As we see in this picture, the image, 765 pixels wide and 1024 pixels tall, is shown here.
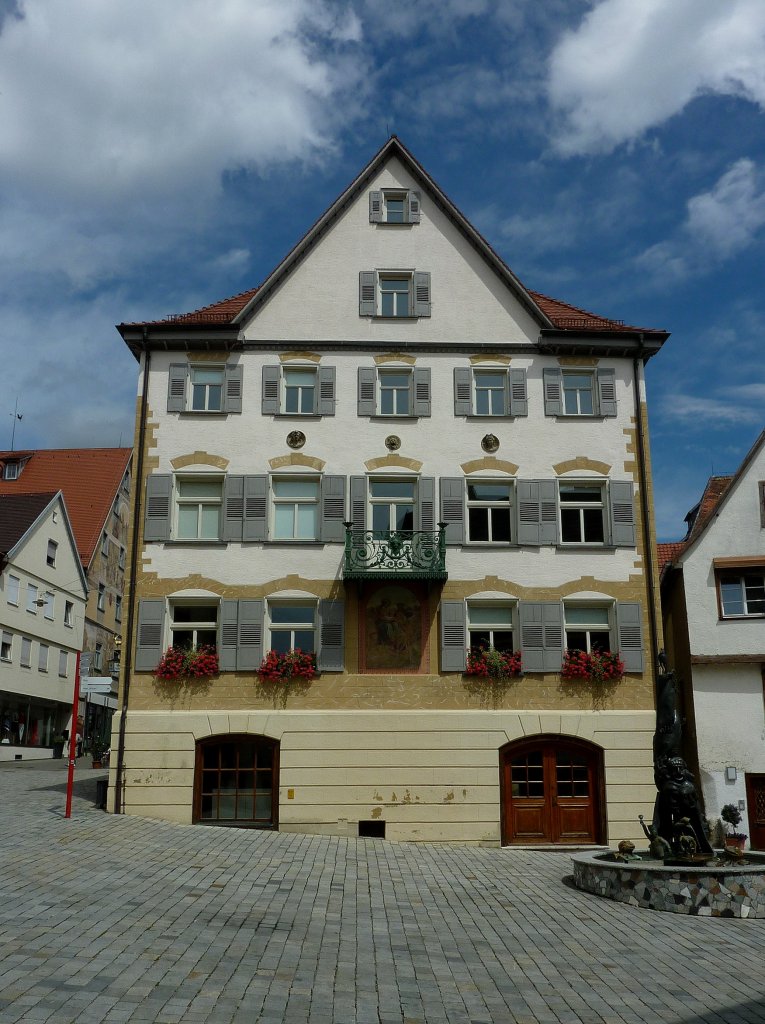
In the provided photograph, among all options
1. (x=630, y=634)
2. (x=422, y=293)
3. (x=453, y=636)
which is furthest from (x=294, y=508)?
(x=630, y=634)

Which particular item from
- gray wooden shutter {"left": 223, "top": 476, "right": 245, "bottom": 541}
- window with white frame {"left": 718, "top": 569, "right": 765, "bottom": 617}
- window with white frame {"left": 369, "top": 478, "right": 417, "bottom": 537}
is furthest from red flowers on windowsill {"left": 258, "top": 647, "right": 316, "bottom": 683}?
window with white frame {"left": 718, "top": 569, "right": 765, "bottom": 617}

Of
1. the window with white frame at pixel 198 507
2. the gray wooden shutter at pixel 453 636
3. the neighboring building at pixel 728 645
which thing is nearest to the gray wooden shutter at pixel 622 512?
the neighboring building at pixel 728 645

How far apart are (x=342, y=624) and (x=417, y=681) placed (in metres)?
2.16

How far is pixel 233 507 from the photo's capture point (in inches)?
922

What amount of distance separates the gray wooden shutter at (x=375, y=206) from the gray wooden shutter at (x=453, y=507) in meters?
7.14

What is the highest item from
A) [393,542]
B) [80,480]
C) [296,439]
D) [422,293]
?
[80,480]

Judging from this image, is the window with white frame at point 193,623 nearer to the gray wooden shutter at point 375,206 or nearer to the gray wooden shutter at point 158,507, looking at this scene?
the gray wooden shutter at point 158,507

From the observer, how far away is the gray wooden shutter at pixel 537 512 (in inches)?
928

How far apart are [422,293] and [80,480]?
37164mm

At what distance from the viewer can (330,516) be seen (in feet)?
76.6

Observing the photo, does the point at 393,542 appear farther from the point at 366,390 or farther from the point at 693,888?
the point at 693,888

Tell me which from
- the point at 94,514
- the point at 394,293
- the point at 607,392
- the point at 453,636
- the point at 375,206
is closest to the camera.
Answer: the point at 453,636

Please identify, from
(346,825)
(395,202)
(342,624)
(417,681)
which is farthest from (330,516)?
(395,202)

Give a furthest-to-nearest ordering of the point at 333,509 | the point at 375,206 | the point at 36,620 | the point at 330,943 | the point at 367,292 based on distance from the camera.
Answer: the point at 36,620
the point at 375,206
the point at 367,292
the point at 333,509
the point at 330,943
